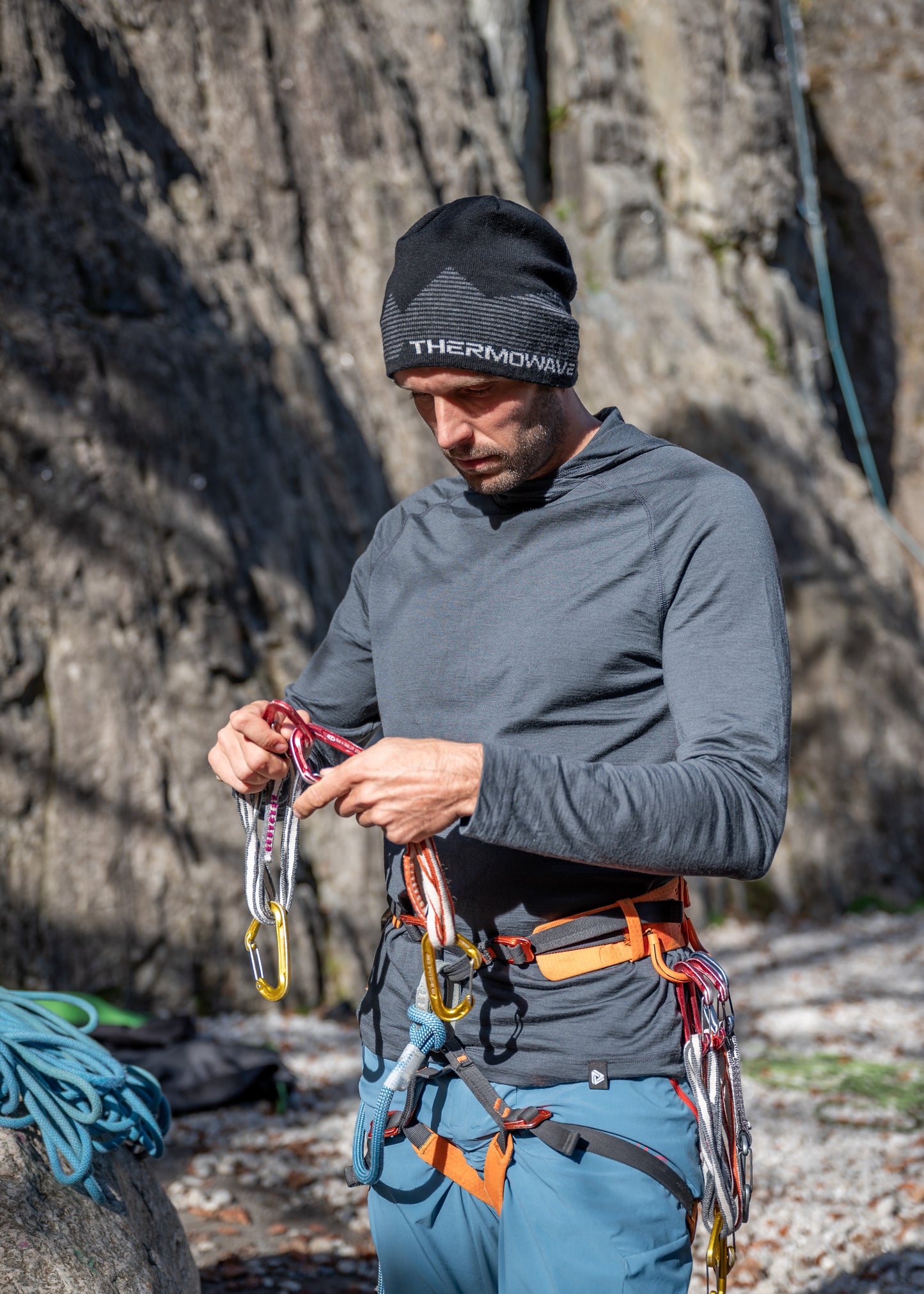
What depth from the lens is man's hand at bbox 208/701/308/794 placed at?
5.40 ft

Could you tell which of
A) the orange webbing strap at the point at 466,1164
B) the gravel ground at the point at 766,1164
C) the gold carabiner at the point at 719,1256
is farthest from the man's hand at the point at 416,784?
the gravel ground at the point at 766,1164

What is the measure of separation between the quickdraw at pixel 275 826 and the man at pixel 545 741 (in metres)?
0.06

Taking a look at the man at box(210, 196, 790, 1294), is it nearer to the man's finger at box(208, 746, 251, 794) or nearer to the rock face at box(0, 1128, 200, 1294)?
the man's finger at box(208, 746, 251, 794)

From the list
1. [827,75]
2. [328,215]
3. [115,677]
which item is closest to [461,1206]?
[115,677]

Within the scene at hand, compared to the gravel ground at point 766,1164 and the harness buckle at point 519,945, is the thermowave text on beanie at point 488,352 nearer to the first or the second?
the harness buckle at point 519,945

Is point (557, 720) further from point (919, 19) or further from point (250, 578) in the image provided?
point (919, 19)

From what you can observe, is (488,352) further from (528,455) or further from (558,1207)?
(558,1207)

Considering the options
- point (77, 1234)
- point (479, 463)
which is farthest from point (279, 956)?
point (479, 463)

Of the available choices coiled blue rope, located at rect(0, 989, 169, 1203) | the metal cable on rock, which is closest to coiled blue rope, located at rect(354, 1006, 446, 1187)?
coiled blue rope, located at rect(0, 989, 169, 1203)

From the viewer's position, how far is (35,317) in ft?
17.2

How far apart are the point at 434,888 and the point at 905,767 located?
778cm

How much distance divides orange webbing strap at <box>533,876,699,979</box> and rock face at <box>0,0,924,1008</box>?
3850mm

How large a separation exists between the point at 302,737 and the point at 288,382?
5.25 metres

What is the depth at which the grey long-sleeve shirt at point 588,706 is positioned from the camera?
1268mm
